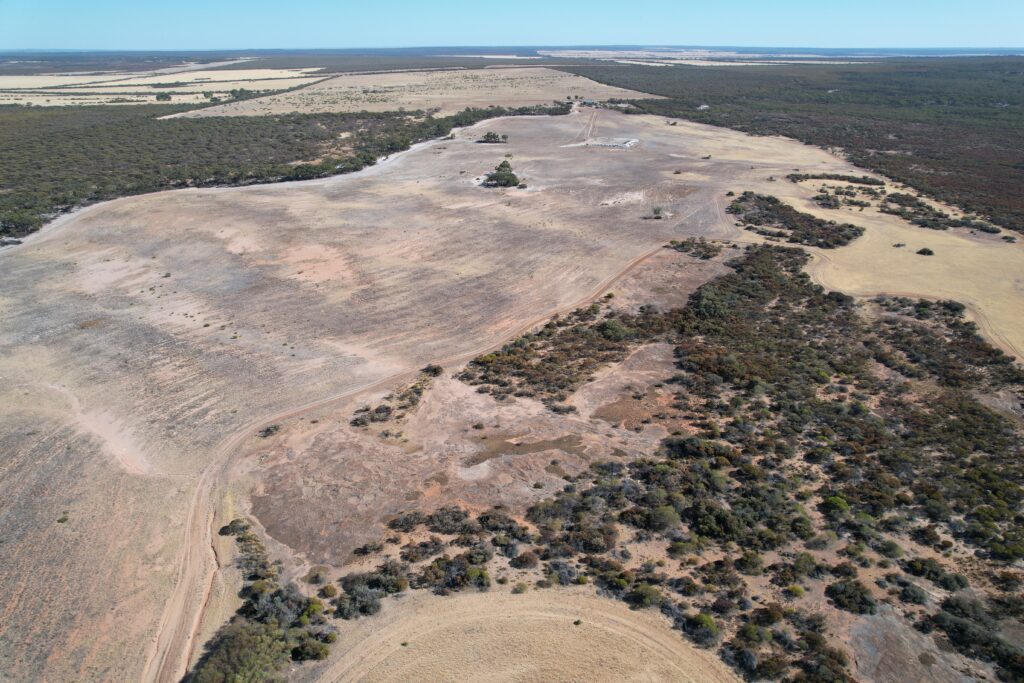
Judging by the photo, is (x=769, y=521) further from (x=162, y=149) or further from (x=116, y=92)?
(x=116, y=92)

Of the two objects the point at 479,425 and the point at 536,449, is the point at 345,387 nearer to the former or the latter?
the point at 479,425

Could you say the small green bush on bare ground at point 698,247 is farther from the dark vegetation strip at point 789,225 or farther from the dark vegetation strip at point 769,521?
the dark vegetation strip at point 769,521

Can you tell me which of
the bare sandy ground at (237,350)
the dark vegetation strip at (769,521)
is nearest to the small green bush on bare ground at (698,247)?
the bare sandy ground at (237,350)

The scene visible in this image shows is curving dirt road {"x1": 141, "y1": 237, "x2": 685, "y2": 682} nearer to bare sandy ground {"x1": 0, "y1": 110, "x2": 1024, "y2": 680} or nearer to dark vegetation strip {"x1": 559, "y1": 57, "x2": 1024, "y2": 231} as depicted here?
bare sandy ground {"x1": 0, "y1": 110, "x2": 1024, "y2": 680}

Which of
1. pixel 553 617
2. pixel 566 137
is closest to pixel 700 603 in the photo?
pixel 553 617

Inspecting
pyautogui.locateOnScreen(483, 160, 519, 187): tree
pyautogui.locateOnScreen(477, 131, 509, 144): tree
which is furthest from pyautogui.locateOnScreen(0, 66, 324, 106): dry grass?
pyautogui.locateOnScreen(483, 160, 519, 187): tree
